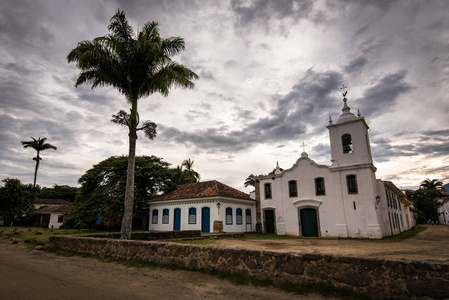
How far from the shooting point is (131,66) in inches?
521

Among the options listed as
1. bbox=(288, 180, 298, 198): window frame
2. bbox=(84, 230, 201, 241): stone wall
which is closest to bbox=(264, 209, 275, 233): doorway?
bbox=(288, 180, 298, 198): window frame

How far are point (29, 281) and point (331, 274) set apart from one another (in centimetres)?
688

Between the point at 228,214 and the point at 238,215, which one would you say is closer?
the point at 228,214

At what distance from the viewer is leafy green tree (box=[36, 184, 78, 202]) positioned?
56500 millimetres

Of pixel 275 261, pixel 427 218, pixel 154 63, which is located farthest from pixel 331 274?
pixel 427 218

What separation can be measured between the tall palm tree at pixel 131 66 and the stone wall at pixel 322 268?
19.6 feet

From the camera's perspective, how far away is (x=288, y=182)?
2231 cm

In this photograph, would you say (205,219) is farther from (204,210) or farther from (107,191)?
(107,191)

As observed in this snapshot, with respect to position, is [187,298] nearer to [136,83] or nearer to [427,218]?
[136,83]

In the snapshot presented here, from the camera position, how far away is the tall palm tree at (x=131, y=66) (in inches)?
493

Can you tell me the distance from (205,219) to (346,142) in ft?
43.4

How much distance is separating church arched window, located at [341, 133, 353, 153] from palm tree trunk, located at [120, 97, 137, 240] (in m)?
15.3

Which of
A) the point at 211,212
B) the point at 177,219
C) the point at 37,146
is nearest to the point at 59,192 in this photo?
the point at 37,146

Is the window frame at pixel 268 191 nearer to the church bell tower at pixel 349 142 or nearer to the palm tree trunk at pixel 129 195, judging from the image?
the church bell tower at pixel 349 142
